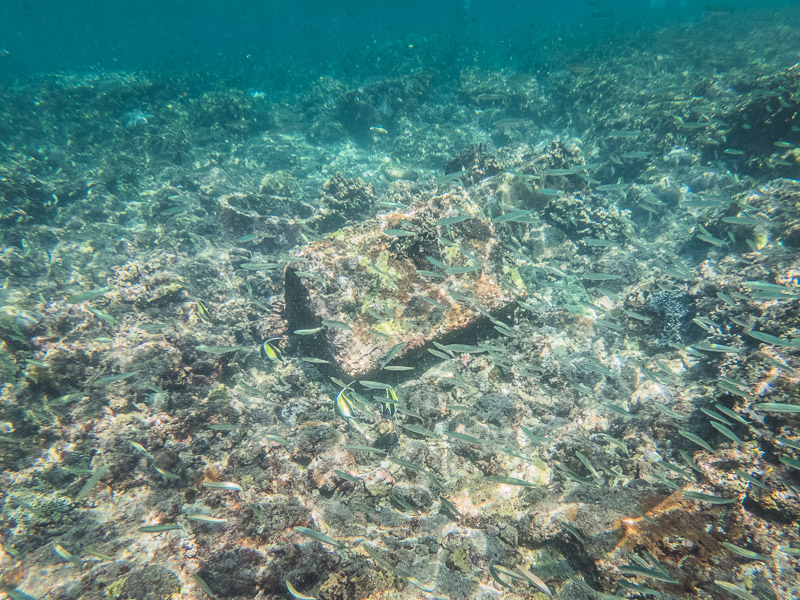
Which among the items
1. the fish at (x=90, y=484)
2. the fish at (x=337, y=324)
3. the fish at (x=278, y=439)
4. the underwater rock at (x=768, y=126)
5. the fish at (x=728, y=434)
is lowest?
the fish at (x=728, y=434)

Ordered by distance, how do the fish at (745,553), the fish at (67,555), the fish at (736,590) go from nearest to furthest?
the fish at (736,590), the fish at (745,553), the fish at (67,555)

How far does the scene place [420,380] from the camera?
21.0ft

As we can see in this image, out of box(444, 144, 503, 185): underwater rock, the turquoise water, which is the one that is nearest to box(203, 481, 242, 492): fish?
the turquoise water

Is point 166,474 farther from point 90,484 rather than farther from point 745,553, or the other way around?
point 745,553

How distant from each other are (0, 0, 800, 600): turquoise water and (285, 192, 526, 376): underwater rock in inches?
2.2

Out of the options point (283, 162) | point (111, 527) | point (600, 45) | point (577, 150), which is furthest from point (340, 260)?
point (600, 45)

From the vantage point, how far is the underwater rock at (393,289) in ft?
20.0

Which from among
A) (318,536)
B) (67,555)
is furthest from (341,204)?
(67,555)

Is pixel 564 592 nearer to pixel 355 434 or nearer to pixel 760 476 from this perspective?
pixel 760 476

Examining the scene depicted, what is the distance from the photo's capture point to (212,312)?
865 cm

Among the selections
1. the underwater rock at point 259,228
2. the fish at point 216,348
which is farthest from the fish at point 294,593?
the underwater rock at point 259,228

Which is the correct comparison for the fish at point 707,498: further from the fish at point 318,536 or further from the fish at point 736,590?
the fish at point 318,536

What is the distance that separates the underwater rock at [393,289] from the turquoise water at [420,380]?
0.19 ft

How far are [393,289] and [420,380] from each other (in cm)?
184
